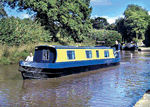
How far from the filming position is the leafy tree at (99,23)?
88062mm

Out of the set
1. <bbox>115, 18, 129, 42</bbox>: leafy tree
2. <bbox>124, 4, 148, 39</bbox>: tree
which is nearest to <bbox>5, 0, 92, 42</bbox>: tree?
<bbox>124, 4, 148, 39</bbox>: tree

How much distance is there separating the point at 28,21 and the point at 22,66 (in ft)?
52.5

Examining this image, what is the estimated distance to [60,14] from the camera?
1248 inches

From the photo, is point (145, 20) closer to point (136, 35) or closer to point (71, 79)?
point (136, 35)

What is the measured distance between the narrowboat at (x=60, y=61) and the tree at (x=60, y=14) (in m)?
13.2

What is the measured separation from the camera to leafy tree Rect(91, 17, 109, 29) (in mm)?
88062

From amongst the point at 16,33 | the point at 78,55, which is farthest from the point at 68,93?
the point at 16,33

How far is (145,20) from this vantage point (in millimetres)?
83250

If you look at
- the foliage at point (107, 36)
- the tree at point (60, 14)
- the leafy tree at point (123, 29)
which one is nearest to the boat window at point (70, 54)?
the tree at point (60, 14)

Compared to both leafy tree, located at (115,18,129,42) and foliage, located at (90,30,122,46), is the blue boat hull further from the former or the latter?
leafy tree, located at (115,18,129,42)

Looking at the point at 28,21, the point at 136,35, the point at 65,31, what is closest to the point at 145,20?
the point at 136,35

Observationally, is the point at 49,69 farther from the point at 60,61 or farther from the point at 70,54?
the point at 70,54

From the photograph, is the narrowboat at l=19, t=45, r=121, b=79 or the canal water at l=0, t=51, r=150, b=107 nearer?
the canal water at l=0, t=51, r=150, b=107

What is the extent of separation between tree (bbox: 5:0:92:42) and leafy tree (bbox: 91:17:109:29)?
51.5 meters
